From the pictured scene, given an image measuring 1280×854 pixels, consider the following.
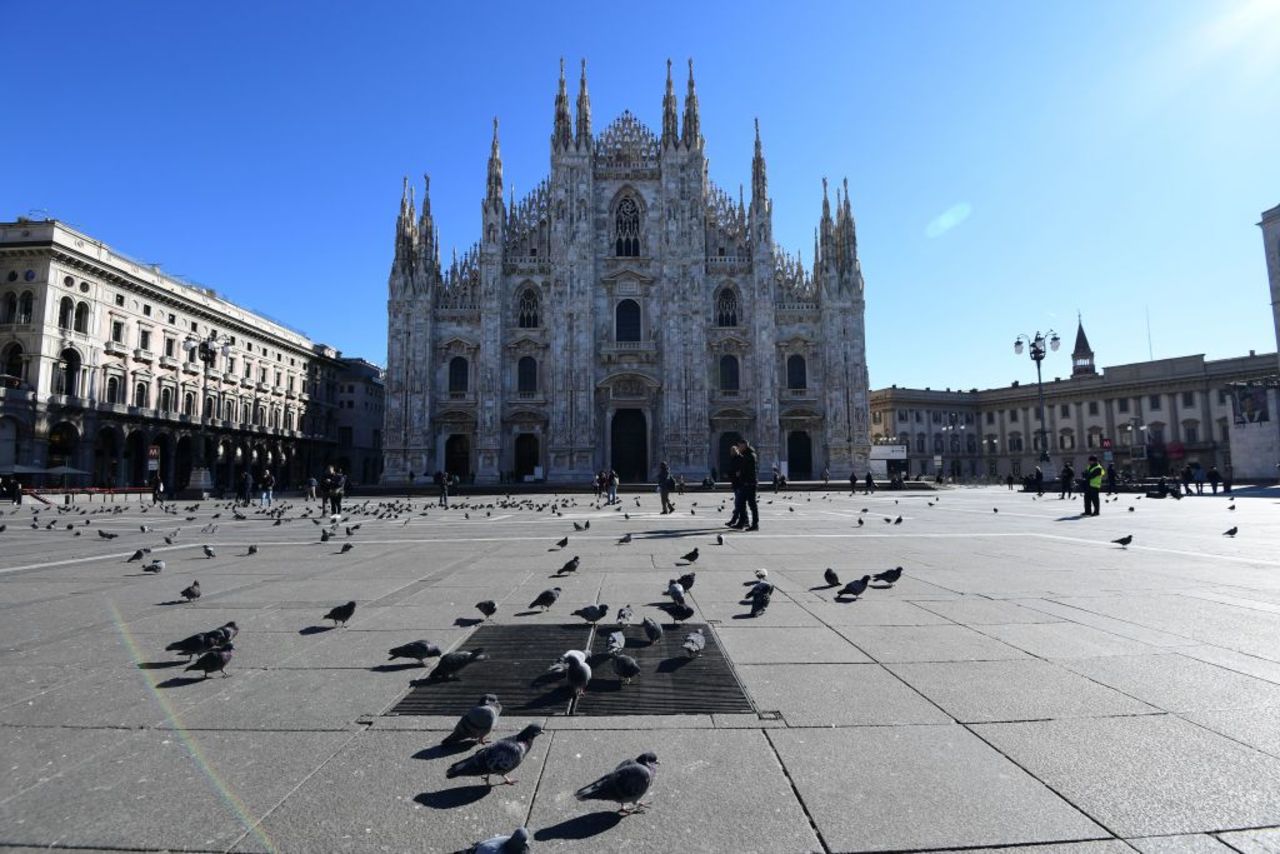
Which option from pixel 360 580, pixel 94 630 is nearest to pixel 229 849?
pixel 94 630

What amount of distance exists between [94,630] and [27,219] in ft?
148

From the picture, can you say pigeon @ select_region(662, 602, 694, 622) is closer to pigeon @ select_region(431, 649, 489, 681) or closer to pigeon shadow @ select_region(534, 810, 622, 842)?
pigeon @ select_region(431, 649, 489, 681)

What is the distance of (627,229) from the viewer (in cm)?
4372

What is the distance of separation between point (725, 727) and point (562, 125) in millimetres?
44798

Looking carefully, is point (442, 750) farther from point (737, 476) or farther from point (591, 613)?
point (737, 476)

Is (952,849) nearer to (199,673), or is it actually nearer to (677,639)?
(677,639)

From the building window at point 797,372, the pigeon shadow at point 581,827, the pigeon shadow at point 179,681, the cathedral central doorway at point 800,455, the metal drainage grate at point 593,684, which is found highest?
the building window at point 797,372

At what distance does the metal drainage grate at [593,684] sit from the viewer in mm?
3221

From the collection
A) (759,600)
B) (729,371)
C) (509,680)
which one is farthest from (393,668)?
(729,371)

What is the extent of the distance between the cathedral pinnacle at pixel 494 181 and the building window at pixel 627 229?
7333 millimetres

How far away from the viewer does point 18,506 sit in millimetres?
26250

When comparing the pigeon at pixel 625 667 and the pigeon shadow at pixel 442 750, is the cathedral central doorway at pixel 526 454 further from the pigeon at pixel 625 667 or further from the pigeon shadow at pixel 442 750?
the pigeon shadow at pixel 442 750

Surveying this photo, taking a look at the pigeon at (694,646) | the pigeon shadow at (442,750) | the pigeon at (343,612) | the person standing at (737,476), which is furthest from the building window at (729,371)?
the pigeon shadow at (442,750)

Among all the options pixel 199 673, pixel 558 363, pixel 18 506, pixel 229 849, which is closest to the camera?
pixel 229 849
